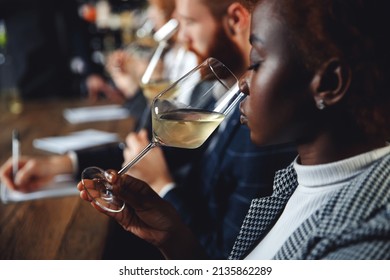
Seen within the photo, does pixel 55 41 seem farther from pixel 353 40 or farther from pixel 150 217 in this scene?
pixel 353 40

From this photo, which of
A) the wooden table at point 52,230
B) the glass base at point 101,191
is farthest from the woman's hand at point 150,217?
the wooden table at point 52,230

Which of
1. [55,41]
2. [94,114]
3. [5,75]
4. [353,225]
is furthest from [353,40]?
[5,75]

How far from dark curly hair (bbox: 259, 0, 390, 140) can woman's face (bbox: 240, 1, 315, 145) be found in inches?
0.7

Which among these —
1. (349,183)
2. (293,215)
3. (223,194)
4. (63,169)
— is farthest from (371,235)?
(63,169)

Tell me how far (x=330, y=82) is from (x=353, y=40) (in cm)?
6

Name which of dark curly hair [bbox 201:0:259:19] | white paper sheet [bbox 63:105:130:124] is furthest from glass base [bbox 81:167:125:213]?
white paper sheet [bbox 63:105:130:124]

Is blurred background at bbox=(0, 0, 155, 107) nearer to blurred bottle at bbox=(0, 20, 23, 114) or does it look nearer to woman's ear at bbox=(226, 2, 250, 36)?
blurred bottle at bbox=(0, 20, 23, 114)

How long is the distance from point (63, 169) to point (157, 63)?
46 centimetres

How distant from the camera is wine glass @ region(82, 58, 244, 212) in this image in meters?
0.83

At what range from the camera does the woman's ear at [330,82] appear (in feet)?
2.11

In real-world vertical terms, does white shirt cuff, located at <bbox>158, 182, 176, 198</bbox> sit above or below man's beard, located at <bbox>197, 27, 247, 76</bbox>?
below

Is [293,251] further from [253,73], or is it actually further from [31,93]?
[31,93]

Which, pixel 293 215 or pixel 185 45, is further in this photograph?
pixel 185 45
